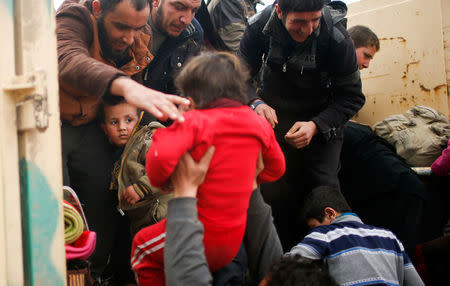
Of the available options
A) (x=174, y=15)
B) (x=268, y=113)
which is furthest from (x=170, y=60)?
(x=268, y=113)

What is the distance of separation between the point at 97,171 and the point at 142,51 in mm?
722

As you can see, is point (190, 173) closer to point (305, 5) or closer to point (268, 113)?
point (268, 113)

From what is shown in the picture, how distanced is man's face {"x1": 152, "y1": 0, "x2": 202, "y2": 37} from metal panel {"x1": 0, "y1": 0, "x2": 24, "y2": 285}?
1.63 meters

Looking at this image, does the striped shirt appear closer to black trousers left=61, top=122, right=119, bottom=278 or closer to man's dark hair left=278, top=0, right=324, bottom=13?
black trousers left=61, top=122, right=119, bottom=278

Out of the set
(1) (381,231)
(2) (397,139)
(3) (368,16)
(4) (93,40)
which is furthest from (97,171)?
(3) (368,16)

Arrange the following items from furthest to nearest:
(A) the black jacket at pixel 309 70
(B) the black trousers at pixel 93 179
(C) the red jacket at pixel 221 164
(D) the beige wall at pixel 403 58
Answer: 1. (D) the beige wall at pixel 403 58
2. (A) the black jacket at pixel 309 70
3. (B) the black trousers at pixel 93 179
4. (C) the red jacket at pixel 221 164

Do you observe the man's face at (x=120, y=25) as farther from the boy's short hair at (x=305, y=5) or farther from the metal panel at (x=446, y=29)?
the metal panel at (x=446, y=29)

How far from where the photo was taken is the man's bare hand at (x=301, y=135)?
8.52ft

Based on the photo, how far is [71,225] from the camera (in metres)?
1.75

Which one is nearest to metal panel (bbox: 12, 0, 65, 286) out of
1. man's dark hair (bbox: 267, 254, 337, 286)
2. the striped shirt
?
man's dark hair (bbox: 267, 254, 337, 286)

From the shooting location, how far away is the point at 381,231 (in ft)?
7.04

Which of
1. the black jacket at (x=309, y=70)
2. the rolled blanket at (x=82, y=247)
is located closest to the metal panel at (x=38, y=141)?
the rolled blanket at (x=82, y=247)

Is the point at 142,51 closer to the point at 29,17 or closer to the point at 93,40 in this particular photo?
the point at 93,40

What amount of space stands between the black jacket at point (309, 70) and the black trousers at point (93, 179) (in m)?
1.12
